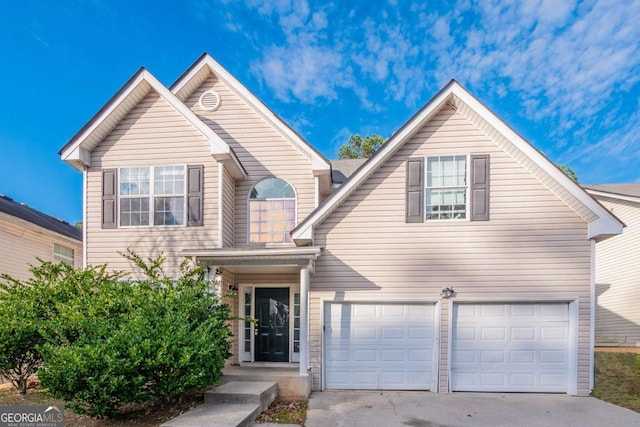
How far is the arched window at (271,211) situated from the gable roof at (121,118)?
37.9 inches

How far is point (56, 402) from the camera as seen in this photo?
612 cm

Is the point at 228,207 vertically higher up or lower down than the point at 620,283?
higher up

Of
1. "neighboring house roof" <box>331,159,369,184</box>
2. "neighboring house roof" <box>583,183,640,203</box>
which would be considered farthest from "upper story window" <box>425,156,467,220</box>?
"neighboring house roof" <box>583,183,640,203</box>

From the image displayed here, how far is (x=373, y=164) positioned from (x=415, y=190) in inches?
42.4

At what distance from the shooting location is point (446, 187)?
25.2ft

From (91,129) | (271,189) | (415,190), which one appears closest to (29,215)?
(91,129)

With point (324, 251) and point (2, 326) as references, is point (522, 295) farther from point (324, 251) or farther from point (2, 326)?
point (2, 326)

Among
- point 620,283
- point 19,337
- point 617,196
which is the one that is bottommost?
point 620,283

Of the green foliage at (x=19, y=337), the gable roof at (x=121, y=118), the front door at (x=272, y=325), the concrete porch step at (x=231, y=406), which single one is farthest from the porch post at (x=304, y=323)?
the green foliage at (x=19, y=337)

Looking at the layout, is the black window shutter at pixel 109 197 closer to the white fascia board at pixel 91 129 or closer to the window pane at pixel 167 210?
the white fascia board at pixel 91 129

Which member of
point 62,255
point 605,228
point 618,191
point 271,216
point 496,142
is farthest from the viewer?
point 618,191

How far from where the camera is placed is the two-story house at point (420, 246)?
722 centimetres

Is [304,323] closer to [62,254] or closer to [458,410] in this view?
[458,410]

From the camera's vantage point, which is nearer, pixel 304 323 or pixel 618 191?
pixel 304 323
